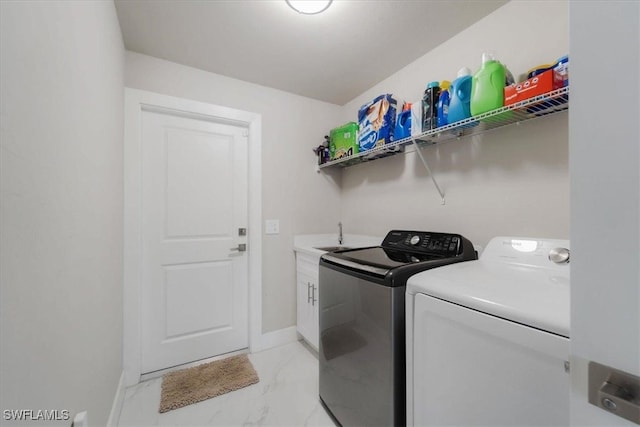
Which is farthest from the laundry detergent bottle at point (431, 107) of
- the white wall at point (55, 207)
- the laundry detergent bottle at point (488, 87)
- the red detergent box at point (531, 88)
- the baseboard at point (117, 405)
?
the baseboard at point (117, 405)

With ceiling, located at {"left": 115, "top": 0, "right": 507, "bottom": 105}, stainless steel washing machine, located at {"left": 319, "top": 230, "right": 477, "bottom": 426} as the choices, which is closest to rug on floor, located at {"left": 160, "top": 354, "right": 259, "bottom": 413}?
stainless steel washing machine, located at {"left": 319, "top": 230, "right": 477, "bottom": 426}

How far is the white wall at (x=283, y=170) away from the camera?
2223mm

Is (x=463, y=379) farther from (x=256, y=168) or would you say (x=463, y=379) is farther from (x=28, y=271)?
(x=256, y=168)

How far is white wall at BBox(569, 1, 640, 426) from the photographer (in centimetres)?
35

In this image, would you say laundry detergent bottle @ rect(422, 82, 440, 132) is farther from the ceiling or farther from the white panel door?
the white panel door

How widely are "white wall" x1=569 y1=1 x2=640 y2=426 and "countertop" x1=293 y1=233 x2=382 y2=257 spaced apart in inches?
74.9

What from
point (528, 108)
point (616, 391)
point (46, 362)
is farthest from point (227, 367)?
point (528, 108)

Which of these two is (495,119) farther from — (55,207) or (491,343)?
(55,207)

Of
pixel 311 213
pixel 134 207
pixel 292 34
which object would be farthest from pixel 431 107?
pixel 134 207

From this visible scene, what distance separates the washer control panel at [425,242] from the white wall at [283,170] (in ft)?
3.19

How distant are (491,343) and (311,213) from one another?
77.5 inches

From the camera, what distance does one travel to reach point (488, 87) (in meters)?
1.29

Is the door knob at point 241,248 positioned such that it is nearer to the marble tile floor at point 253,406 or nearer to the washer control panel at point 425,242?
the marble tile floor at point 253,406

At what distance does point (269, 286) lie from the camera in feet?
7.81
